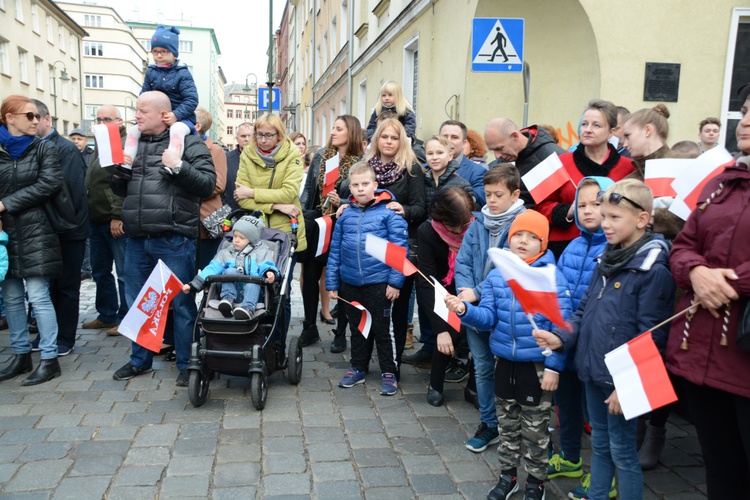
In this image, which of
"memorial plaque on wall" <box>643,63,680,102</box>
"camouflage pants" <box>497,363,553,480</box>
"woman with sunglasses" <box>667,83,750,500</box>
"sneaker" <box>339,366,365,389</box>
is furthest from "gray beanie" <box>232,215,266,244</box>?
"memorial plaque on wall" <box>643,63,680,102</box>

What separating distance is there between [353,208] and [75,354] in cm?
300

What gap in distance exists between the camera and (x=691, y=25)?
8508 millimetres

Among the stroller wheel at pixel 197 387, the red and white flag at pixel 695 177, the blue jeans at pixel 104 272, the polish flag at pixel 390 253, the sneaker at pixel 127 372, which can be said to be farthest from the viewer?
the blue jeans at pixel 104 272

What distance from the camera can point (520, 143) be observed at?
4.84 meters

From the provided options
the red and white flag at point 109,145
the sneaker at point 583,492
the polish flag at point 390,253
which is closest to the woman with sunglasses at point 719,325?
the sneaker at point 583,492

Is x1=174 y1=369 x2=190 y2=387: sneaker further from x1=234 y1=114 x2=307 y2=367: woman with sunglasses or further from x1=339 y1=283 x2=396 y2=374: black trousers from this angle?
x1=339 y1=283 x2=396 y2=374: black trousers

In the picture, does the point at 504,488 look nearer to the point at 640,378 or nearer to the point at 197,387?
the point at 640,378

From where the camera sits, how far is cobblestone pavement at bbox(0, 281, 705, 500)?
343 centimetres

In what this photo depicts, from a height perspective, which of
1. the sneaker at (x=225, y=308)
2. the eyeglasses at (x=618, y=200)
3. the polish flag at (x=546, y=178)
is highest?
the polish flag at (x=546, y=178)

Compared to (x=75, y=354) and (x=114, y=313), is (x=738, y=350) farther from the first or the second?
(x=114, y=313)

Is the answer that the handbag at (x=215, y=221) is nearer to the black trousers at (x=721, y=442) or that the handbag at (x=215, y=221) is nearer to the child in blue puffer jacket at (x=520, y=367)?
the child in blue puffer jacket at (x=520, y=367)

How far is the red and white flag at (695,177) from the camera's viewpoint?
10.4ft

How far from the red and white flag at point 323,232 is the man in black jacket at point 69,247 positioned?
2.13m

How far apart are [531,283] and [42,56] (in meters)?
47.1
